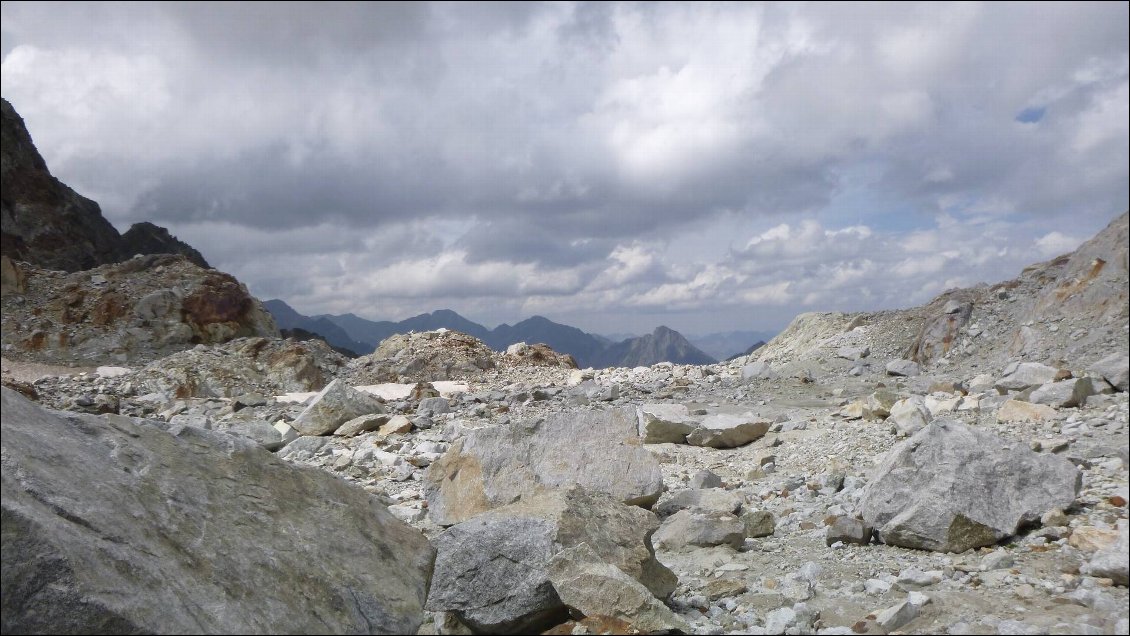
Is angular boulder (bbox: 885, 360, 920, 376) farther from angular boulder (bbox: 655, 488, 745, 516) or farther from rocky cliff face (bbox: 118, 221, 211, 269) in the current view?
rocky cliff face (bbox: 118, 221, 211, 269)

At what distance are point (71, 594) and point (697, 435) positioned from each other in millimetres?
7425

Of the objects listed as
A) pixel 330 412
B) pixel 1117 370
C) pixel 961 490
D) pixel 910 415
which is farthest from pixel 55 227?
pixel 1117 370

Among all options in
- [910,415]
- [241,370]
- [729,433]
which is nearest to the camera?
[910,415]

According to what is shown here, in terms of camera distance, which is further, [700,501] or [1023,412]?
[700,501]

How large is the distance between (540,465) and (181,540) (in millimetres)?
3920

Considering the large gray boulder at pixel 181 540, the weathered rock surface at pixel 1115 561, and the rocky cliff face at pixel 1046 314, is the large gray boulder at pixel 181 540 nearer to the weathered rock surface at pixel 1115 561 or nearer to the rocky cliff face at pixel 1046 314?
the weathered rock surface at pixel 1115 561

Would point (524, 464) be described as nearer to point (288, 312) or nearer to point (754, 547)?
point (754, 547)

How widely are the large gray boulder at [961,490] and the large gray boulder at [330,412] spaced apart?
9.60m

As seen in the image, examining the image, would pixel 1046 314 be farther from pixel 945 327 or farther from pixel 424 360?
pixel 424 360

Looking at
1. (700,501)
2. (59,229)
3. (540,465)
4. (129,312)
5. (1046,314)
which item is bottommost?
(700,501)

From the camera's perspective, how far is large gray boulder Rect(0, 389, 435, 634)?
2.51 meters

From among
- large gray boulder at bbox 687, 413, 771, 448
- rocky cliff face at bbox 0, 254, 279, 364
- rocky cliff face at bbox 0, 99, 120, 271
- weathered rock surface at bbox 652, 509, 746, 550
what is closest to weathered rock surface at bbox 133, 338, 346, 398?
rocky cliff face at bbox 0, 254, 279, 364

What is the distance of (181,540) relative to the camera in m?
2.95

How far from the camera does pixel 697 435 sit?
896 centimetres
